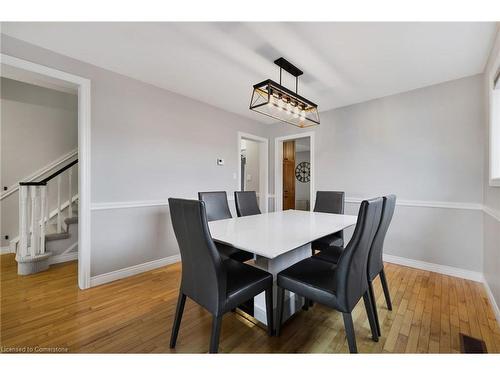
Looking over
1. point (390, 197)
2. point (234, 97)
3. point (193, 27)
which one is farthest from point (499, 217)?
point (234, 97)

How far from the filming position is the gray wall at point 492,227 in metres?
1.72

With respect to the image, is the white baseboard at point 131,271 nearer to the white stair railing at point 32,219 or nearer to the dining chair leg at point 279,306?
the white stair railing at point 32,219

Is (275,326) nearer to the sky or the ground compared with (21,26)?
nearer to the ground

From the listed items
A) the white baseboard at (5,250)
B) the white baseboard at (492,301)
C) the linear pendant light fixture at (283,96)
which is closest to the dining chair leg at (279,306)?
the linear pendant light fixture at (283,96)

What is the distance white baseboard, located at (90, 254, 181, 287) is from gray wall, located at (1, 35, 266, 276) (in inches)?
1.9

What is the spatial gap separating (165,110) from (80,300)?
2319 mm

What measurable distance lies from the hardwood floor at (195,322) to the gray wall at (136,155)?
1.67 ft

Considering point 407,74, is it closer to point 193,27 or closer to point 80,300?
point 193,27

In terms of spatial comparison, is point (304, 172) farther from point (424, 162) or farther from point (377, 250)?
point (377, 250)

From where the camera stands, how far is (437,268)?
2615 millimetres

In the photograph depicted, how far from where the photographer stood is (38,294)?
6.70ft

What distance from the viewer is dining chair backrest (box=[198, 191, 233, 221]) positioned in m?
2.35

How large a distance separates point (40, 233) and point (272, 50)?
3.49m
